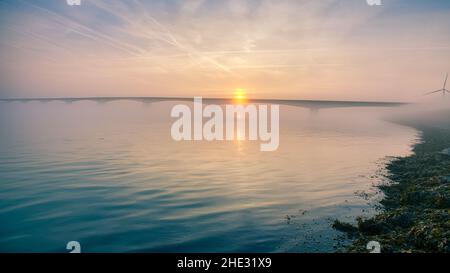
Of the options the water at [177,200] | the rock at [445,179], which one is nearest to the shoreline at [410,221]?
the rock at [445,179]

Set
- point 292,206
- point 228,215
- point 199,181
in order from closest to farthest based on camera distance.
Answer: point 228,215
point 292,206
point 199,181

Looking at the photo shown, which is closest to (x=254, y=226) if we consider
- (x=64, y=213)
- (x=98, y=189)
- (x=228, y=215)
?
(x=228, y=215)

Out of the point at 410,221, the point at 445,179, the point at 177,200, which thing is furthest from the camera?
the point at 445,179

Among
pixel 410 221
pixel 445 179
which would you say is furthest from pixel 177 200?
pixel 445 179

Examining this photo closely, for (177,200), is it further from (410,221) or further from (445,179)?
(445,179)

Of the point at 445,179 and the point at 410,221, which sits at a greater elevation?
the point at 445,179

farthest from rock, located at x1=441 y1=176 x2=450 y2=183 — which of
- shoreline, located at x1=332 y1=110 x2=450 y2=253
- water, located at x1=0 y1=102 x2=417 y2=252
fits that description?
water, located at x1=0 y1=102 x2=417 y2=252

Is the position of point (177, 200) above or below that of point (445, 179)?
below

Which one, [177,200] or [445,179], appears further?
[445,179]

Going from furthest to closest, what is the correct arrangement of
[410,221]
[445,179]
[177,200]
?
[445,179]
[177,200]
[410,221]

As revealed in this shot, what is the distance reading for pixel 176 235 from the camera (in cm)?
1728

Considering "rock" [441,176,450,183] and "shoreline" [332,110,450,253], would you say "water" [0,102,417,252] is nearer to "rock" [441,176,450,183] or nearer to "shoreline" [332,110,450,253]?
"shoreline" [332,110,450,253]
